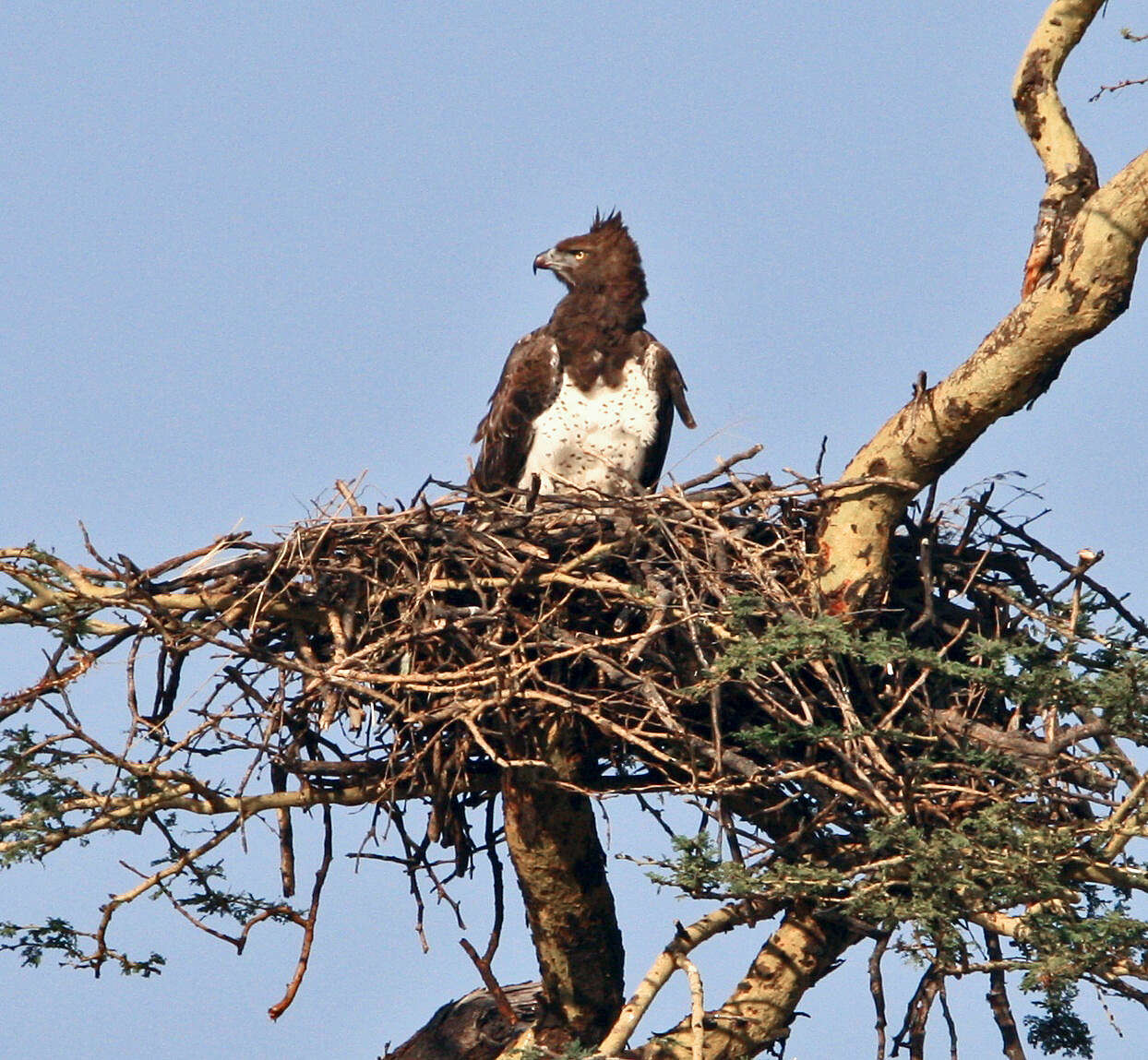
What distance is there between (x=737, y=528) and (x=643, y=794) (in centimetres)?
112

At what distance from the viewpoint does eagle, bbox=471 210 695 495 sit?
347 inches

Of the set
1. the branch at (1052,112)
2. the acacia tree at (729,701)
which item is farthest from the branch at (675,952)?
the branch at (1052,112)

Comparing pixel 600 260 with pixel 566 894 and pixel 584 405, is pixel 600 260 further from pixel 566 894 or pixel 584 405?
pixel 566 894

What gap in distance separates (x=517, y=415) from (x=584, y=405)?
33 centimetres

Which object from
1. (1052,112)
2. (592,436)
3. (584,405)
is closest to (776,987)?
(592,436)

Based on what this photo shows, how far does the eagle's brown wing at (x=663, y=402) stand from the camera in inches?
354

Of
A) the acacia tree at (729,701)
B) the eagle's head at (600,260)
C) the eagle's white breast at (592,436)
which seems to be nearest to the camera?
the acacia tree at (729,701)

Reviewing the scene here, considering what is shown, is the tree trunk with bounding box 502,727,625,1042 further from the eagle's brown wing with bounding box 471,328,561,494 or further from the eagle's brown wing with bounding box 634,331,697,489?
the eagle's brown wing with bounding box 634,331,697,489

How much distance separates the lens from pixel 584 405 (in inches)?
349

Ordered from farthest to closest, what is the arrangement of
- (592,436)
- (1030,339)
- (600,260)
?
(600,260)
(592,436)
(1030,339)

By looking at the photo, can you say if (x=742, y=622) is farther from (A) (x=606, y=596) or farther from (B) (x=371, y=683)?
(B) (x=371, y=683)

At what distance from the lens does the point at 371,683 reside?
→ 23.1 feet

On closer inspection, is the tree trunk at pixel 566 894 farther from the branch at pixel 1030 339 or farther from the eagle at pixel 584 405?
→ the eagle at pixel 584 405

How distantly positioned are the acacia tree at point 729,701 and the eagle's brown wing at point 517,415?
150 cm
